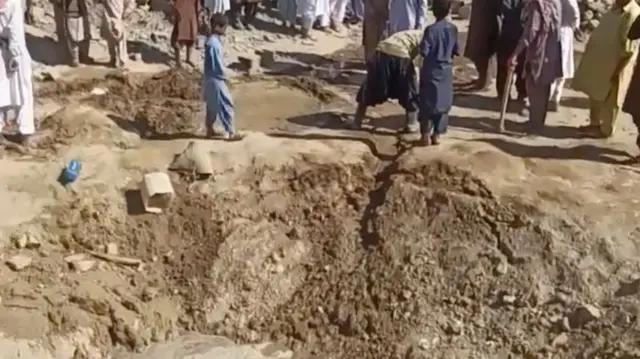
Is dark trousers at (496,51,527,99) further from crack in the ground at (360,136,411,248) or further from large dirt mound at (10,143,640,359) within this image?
large dirt mound at (10,143,640,359)

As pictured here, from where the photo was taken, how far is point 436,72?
30.7 ft

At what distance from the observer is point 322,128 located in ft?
34.0

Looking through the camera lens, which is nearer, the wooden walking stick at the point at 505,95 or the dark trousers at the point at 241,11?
the wooden walking stick at the point at 505,95

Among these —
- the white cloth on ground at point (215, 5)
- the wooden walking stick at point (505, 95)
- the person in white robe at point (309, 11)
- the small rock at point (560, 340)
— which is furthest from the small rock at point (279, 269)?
the person in white robe at point (309, 11)

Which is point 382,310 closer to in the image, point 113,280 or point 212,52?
point 113,280

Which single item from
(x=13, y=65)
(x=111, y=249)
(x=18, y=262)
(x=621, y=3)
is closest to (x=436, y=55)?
(x=621, y=3)

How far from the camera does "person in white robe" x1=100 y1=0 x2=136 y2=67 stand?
38.2 feet

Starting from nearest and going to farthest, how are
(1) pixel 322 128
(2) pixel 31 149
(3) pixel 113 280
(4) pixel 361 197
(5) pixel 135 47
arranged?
(3) pixel 113 280 → (4) pixel 361 197 → (2) pixel 31 149 → (1) pixel 322 128 → (5) pixel 135 47

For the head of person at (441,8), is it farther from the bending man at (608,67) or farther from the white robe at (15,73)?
the white robe at (15,73)

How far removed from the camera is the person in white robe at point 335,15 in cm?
1383

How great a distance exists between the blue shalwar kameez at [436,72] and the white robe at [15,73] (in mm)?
3279

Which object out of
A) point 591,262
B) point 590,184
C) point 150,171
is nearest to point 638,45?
point 590,184

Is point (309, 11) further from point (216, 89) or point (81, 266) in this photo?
point (81, 266)

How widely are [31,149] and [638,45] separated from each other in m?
5.36
